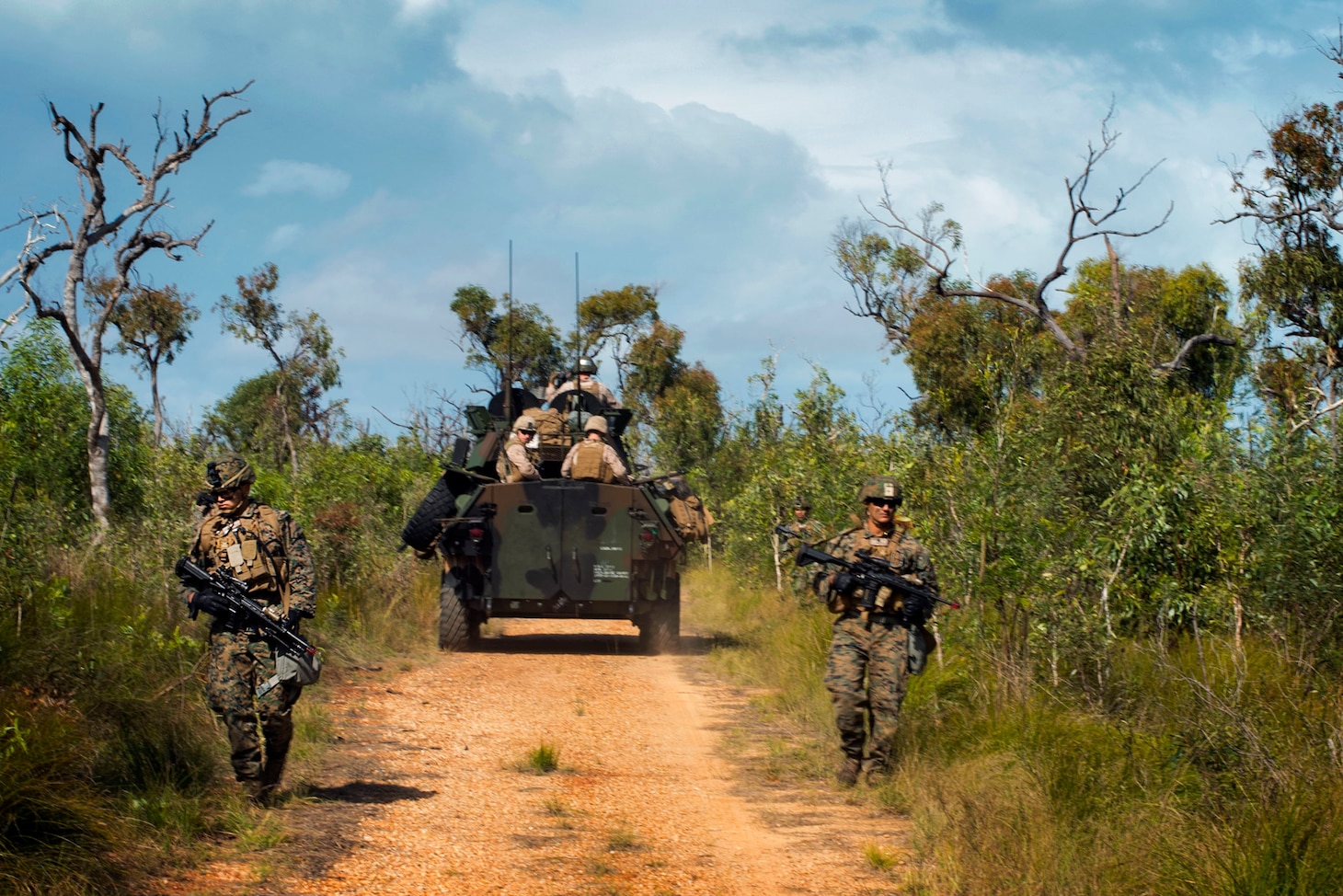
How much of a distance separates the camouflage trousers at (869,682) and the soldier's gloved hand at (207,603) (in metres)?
3.34

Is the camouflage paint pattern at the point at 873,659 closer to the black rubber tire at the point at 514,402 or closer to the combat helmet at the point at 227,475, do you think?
the combat helmet at the point at 227,475

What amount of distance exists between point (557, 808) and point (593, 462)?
7065 mm

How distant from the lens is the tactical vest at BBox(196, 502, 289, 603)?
270 inches

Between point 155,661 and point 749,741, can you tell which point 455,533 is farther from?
point 155,661

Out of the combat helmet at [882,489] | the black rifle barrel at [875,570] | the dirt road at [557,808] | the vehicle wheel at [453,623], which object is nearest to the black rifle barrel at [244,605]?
the dirt road at [557,808]

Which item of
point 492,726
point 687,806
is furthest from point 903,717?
point 492,726

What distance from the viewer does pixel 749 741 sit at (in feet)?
31.2

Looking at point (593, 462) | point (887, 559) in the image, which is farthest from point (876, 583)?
point (593, 462)

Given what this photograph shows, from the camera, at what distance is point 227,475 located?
22.6 ft

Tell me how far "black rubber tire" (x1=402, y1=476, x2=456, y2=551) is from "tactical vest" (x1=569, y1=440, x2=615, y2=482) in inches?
51.6

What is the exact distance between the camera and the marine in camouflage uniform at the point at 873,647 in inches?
309

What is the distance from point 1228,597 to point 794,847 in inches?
156

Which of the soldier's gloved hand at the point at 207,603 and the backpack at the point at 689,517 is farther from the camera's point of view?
the backpack at the point at 689,517

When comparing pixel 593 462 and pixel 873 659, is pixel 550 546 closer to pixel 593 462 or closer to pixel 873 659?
pixel 593 462
